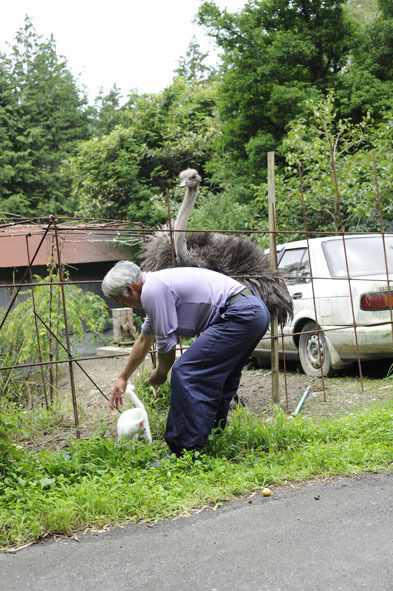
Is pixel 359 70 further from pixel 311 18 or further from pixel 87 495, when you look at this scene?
pixel 87 495

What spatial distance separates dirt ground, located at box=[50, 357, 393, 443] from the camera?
20.0 ft

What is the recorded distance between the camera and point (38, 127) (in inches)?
1046

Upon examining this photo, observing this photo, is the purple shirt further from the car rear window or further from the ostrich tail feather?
the car rear window

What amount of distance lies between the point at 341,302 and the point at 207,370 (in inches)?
122

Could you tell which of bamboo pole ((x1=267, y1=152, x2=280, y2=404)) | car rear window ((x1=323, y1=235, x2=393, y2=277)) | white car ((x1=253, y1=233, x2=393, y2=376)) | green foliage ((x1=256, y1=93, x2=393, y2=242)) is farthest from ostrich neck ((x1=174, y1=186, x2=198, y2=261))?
green foliage ((x1=256, y1=93, x2=393, y2=242))

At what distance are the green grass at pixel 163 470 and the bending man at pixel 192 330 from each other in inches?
10.8

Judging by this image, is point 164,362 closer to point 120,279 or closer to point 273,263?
point 120,279

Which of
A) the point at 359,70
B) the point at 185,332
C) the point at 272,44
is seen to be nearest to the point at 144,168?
the point at 272,44

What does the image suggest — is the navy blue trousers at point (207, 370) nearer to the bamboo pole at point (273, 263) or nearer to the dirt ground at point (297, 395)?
the dirt ground at point (297, 395)

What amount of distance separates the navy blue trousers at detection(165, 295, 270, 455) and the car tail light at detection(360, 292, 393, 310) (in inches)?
105

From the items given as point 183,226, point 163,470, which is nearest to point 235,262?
point 183,226

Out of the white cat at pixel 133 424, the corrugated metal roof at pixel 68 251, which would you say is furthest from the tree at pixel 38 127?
the white cat at pixel 133 424

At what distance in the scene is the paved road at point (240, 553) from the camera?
2.87 metres

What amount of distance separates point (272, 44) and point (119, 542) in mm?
15671
